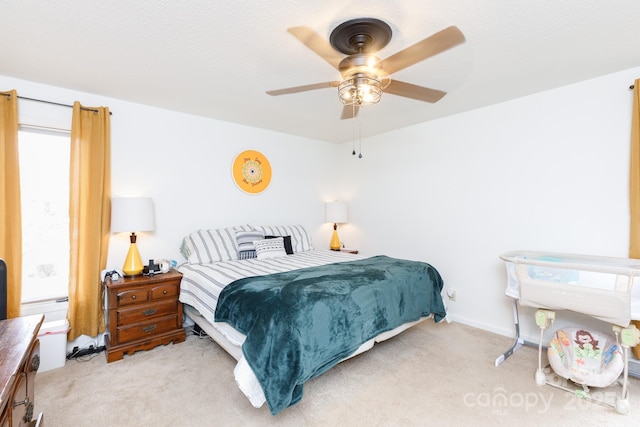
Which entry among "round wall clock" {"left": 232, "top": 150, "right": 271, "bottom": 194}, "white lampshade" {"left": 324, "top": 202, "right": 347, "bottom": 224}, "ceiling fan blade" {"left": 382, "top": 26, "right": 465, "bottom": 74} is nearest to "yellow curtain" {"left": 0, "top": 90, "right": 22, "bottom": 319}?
"round wall clock" {"left": 232, "top": 150, "right": 271, "bottom": 194}

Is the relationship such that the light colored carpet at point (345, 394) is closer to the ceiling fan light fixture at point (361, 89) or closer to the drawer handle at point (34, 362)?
the drawer handle at point (34, 362)

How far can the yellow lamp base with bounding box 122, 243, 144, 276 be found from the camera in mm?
2762

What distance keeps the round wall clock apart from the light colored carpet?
2.01 metres

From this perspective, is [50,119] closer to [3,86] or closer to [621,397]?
[3,86]

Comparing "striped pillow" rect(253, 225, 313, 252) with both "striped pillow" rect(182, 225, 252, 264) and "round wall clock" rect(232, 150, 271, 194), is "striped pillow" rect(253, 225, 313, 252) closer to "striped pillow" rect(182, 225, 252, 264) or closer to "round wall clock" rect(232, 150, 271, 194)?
"striped pillow" rect(182, 225, 252, 264)

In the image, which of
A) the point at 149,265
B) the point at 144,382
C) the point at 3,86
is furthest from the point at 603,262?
the point at 3,86

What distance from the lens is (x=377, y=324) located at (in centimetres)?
231

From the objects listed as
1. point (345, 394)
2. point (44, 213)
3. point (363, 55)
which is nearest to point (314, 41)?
point (363, 55)

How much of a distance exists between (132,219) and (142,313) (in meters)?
0.85

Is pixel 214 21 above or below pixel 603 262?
above

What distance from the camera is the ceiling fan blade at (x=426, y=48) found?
4.67ft

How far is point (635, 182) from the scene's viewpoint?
2.32 m

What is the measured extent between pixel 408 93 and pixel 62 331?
3305mm

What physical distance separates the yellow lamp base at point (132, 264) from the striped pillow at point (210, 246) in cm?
48
